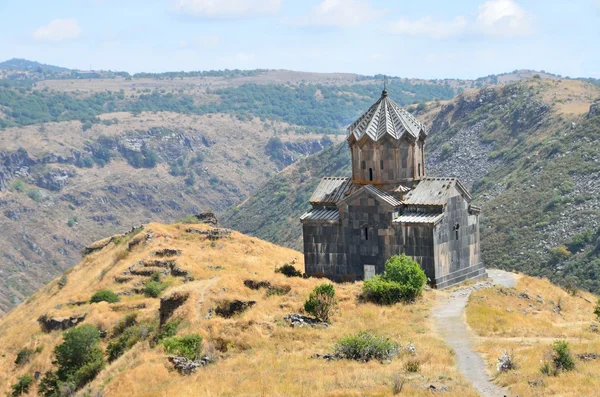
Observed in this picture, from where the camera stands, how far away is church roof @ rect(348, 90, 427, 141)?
36.2 meters

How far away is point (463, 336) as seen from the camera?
26641 millimetres

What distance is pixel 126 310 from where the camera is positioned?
131ft

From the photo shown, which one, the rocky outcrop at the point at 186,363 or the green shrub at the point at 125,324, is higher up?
the rocky outcrop at the point at 186,363

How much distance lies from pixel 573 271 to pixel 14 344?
37.1 m

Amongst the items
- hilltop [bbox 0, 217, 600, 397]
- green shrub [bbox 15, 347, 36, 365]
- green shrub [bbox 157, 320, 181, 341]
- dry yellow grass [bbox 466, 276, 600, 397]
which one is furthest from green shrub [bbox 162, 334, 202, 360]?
green shrub [bbox 15, 347, 36, 365]

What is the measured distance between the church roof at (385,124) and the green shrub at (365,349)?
1335 cm

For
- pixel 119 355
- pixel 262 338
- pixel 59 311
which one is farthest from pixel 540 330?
pixel 59 311

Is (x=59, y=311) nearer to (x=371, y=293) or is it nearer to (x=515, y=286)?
(x=371, y=293)

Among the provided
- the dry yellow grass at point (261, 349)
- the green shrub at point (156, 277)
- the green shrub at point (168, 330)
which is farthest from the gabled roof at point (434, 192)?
the green shrub at point (156, 277)

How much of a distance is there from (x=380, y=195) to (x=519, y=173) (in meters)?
52.5

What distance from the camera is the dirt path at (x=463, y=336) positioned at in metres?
21.3

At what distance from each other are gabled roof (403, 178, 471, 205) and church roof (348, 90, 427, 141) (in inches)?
83.6

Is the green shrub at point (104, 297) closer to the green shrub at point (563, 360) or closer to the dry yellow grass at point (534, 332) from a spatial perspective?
the dry yellow grass at point (534, 332)

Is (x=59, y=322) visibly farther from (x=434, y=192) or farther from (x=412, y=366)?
(x=412, y=366)
